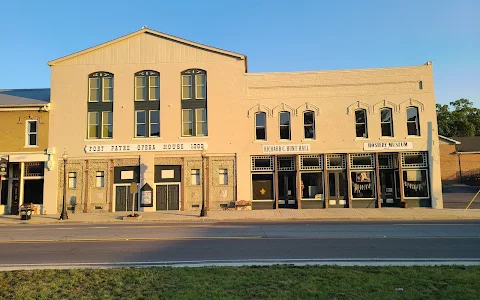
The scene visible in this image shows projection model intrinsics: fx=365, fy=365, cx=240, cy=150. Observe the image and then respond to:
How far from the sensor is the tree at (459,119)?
71.4 metres

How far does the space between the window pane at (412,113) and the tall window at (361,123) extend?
10.00 feet

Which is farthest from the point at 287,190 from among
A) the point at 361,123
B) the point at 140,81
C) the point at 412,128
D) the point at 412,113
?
the point at 140,81

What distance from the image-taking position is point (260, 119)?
88.2 ft

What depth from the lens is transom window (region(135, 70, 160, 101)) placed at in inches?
1077

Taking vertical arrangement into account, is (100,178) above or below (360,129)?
below

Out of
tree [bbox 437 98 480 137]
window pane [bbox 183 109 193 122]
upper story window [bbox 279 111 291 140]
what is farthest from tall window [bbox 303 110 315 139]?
tree [bbox 437 98 480 137]

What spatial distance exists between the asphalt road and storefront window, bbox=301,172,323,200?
11.0m

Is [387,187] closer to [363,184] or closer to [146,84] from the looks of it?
[363,184]

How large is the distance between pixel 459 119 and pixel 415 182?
2220 inches

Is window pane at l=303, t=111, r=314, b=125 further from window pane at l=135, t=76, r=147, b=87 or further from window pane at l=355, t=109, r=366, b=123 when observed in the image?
window pane at l=135, t=76, r=147, b=87

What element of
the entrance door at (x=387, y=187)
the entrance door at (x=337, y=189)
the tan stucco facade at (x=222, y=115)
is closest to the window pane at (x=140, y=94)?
the tan stucco facade at (x=222, y=115)

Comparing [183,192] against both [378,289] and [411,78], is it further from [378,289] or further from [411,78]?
[378,289]

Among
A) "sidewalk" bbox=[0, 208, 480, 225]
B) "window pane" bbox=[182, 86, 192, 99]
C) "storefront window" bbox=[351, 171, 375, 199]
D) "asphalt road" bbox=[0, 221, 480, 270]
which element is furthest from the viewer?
"window pane" bbox=[182, 86, 192, 99]

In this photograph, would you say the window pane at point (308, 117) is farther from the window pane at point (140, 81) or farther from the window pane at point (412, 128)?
the window pane at point (140, 81)
